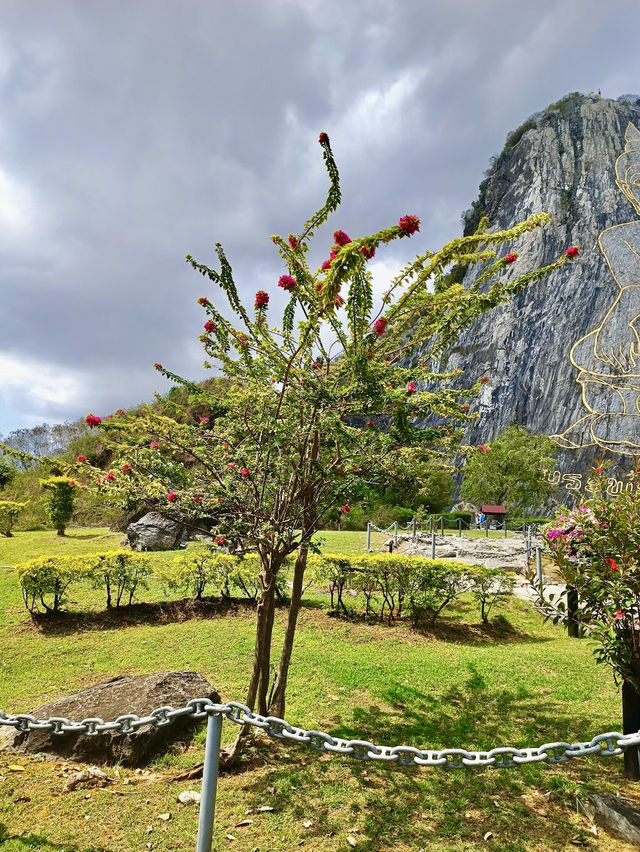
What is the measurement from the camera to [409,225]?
2.65 meters

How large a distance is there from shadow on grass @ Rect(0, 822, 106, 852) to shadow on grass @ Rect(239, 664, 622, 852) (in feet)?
3.43

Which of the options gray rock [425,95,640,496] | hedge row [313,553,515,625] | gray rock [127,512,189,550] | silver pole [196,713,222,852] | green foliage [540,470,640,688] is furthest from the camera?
gray rock [425,95,640,496]

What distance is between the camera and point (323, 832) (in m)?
2.75

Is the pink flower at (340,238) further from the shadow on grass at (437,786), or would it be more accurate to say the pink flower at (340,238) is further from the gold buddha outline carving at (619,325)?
the gold buddha outline carving at (619,325)

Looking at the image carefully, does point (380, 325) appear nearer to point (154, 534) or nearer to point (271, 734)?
point (271, 734)

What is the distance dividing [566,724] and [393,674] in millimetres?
1965

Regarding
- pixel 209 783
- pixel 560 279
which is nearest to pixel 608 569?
pixel 209 783

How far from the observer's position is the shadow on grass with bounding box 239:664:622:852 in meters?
2.77

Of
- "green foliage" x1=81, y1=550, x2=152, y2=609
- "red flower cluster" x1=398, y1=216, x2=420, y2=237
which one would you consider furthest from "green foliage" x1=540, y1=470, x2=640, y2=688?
"green foliage" x1=81, y1=550, x2=152, y2=609

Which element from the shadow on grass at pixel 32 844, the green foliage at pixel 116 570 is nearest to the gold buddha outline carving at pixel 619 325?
the green foliage at pixel 116 570

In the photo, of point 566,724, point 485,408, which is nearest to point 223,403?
point 566,724

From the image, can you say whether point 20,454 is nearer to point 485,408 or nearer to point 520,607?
point 520,607

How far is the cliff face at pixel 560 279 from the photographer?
3456 centimetres

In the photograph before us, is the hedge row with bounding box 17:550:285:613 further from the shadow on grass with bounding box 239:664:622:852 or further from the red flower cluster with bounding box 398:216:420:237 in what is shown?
the red flower cluster with bounding box 398:216:420:237
